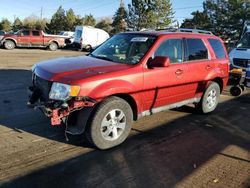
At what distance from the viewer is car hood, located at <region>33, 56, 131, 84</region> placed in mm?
4797

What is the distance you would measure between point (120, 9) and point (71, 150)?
52391 mm

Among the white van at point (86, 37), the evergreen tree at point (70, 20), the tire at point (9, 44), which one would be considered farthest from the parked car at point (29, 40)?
the evergreen tree at point (70, 20)

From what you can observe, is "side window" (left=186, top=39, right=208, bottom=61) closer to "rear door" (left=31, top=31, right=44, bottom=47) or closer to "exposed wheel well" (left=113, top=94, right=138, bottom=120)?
"exposed wheel well" (left=113, top=94, right=138, bottom=120)

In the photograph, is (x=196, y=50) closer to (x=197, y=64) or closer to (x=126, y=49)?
(x=197, y=64)

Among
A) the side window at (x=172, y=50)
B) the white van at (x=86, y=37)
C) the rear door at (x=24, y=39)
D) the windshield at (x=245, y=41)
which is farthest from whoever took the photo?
the white van at (x=86, y=37)

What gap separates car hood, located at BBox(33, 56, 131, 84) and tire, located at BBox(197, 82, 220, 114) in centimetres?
253

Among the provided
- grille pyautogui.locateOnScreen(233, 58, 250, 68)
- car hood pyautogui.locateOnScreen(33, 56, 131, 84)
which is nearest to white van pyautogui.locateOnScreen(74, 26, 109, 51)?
grille pyautogui.locateOnScreen(233, 58, 250, 68)

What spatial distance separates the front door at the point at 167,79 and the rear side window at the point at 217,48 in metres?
1.30

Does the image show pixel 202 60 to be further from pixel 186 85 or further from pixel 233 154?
pixel 233 154

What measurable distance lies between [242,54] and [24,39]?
20255 mm

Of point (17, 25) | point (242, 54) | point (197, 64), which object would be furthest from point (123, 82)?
point (17, 25)

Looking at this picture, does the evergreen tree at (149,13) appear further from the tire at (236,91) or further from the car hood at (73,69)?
the car hood at (73,69)

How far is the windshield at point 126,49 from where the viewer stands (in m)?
5.69

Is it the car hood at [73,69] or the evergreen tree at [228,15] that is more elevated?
the evergreen tree at [228,15]
